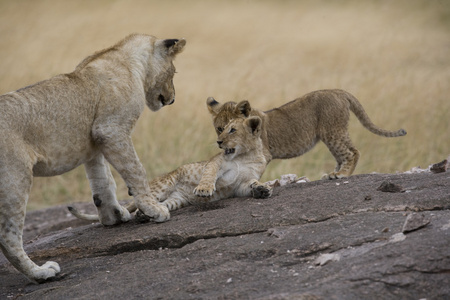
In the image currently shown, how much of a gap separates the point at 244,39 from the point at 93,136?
11.0 metres

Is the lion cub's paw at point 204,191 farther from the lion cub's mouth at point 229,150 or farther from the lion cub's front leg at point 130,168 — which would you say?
the lion cub's mouth at point 229,150

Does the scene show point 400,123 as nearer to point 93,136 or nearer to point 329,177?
point 329,177

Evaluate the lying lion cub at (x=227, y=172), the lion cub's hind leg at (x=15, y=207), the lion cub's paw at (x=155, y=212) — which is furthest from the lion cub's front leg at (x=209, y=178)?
the lion cub's hind leg at (x=15, y=207)

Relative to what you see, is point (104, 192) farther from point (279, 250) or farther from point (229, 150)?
point (279, 250)

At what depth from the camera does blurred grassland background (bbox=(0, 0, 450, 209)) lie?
476 inches

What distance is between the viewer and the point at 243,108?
23.8 ft

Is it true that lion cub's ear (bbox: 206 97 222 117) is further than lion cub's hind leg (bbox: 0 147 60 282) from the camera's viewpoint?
Yes

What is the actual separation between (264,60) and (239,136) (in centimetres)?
898

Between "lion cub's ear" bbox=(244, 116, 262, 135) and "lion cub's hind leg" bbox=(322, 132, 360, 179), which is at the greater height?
"lion cub's ear" bbox=(244, 116, 262, 135)

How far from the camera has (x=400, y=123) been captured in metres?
12.9

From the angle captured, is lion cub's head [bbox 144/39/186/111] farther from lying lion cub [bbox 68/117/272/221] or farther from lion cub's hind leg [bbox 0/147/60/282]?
lion cub's hind leg [bbox 0/147/60/282]

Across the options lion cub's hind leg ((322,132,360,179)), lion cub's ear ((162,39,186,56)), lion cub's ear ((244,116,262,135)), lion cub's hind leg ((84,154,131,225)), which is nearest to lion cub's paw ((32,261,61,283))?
lion cub's hind leg ((84,154,131,225))

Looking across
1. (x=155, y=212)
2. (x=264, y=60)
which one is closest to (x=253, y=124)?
(x=155, y=212)

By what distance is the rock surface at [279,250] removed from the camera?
13.4ft
